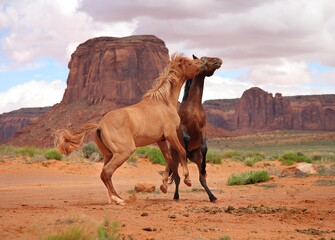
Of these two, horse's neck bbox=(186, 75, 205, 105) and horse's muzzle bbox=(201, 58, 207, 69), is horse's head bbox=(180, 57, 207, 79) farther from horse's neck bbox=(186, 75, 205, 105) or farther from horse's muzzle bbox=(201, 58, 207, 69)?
horse's neck bbox=(186, 75, 205, 105)

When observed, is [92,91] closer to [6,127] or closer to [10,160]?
→ [6,127]

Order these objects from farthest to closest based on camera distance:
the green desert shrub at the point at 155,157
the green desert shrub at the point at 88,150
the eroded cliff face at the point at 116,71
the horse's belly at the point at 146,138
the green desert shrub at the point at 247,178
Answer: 1. the eroded cliff face at the point at 116,71
2. the green desert shrub at the point at 88,150
3. the green desert shrub at the point at 155,157
4. the green desert shrub at the point at 247,178
5. the horse's belly at the point at 146,138

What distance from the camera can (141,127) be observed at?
8.42m

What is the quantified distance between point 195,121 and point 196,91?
2.40ft

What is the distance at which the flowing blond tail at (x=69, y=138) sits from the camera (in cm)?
876

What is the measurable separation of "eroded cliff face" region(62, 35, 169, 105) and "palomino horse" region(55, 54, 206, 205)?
319ft

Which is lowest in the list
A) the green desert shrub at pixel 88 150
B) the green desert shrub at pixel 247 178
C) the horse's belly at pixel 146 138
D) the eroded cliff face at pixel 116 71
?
the green desert shrub at pixel 247 178

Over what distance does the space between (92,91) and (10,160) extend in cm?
8943

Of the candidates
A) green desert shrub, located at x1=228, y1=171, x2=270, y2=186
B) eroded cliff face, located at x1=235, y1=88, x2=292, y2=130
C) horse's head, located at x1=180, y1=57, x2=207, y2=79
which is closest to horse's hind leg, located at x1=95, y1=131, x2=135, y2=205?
horse's head, located at x1=180, y1=57, x2=207, y2=79

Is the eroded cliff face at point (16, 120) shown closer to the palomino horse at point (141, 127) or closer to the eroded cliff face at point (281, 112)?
the eroded cliff face at point (281, 112)

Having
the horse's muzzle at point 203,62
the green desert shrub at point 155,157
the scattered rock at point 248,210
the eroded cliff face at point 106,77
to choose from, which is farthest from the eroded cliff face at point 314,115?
the scattered rock at point 248,210

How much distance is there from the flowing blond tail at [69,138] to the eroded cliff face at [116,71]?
3844 inches

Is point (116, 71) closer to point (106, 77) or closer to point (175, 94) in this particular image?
point (106, 77)

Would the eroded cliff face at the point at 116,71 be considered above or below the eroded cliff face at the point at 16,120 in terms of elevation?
above
